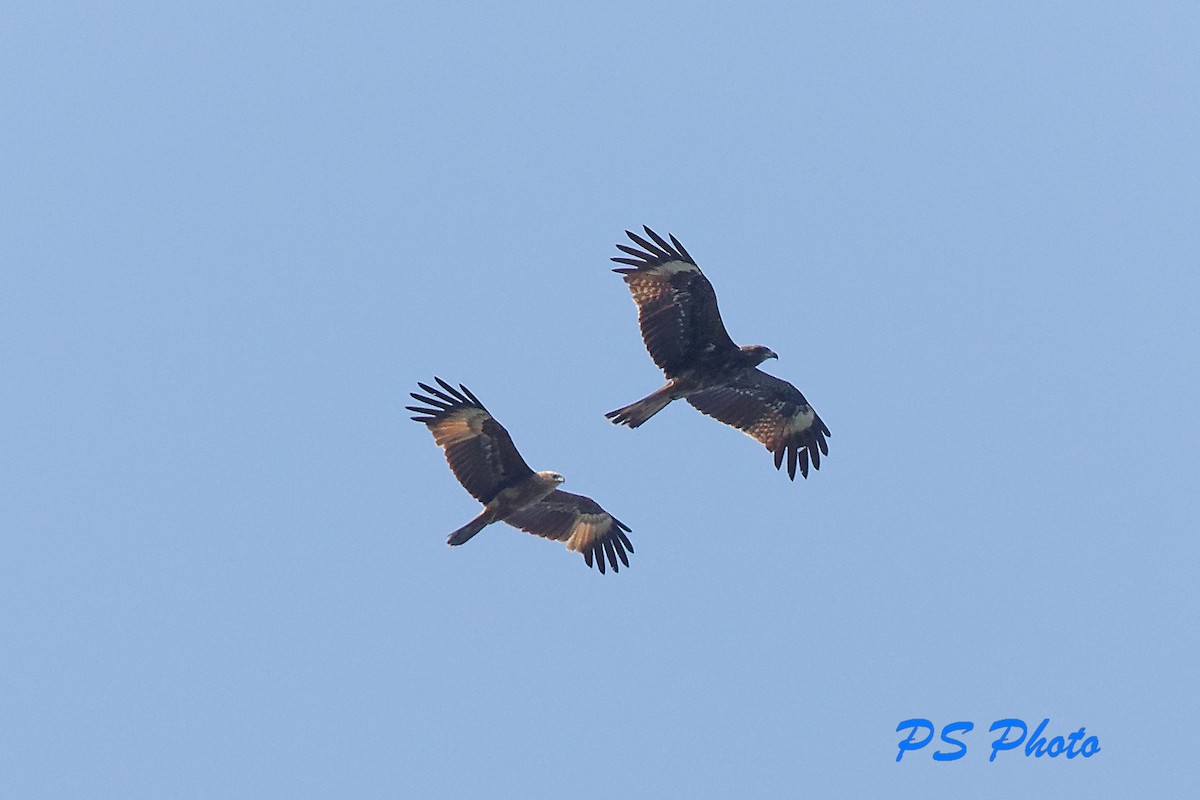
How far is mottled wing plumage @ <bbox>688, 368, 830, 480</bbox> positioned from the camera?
21312 mm

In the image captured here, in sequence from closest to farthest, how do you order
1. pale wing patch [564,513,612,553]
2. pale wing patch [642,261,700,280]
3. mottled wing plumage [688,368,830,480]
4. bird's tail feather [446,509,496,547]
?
bird's tail feather [446,509,496,547] → pale wing patch [642,261,700,280] → mottled wing plumage [688,368,830,480] → pale wing patch [564,513,612,553]

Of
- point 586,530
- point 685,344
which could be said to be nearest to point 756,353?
point 685,344

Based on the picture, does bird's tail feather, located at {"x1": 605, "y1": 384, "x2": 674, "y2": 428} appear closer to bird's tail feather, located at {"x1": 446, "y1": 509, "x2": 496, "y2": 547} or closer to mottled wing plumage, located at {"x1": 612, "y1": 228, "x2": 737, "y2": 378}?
mottled wing plumage, located at {"x1": 612, "y1": 228, "x2": 737, "y2": 378}

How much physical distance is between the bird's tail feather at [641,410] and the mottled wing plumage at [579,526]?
5.34 feet

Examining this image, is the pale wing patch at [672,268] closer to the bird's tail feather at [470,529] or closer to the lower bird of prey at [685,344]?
the lower bird of prey at [685,344]

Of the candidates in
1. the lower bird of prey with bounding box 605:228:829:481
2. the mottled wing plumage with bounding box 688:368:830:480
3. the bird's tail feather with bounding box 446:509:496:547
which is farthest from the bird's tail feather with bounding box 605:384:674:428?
the bird's tail feather with bounding box 446:509:496:547

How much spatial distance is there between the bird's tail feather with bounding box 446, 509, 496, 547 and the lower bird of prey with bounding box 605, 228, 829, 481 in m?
1.93

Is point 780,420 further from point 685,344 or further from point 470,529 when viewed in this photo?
point 470,529

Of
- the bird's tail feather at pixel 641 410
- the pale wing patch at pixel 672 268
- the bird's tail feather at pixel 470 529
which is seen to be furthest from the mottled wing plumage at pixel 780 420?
the bird's tail feather at pixel 470 529

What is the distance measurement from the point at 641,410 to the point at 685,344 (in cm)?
107

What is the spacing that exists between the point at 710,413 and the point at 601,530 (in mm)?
2187

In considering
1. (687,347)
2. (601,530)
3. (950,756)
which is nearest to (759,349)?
(687,347)

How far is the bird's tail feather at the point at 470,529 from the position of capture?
1962 centimetres

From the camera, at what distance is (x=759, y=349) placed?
20766 mm
